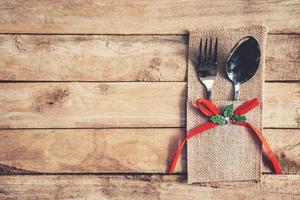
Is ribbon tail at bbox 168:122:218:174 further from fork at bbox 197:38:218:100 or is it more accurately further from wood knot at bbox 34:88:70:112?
wood knot at bbox 34:88:70:112

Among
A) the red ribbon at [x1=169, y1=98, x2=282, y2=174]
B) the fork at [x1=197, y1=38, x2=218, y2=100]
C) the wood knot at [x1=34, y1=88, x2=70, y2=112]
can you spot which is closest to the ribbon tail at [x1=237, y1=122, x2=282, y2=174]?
the red ribbon at [x1=169, y1=98, x2=282, y2=174]

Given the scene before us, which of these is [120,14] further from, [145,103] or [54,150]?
[54,150]

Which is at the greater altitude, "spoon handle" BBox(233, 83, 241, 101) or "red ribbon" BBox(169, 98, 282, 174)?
"spoon handle" BBox(233, 83, 241, 101)

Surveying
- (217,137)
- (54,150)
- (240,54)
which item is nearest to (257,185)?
(217,137)

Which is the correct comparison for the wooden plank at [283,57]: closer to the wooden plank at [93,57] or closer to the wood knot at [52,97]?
the wooden plank at [93,57]

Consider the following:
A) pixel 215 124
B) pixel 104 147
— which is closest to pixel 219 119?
pixel 215 124

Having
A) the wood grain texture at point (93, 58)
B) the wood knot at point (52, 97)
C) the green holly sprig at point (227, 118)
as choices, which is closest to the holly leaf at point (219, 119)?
the green holly sprig at point (227, 118)

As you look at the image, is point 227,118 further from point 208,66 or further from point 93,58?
point 93,58
